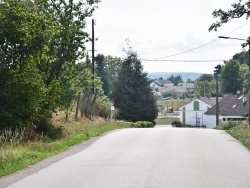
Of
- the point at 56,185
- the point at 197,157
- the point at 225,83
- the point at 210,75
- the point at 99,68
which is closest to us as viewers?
the point at 56,185

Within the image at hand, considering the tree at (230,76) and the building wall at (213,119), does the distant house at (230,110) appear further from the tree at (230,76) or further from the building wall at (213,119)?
the tree at (230,76)

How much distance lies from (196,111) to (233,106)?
1137cm

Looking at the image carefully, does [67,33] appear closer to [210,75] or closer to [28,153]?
[28,153]

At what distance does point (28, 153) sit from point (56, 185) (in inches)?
219

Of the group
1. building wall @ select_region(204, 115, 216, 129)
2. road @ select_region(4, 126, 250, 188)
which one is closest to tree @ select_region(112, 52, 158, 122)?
building wall @ select_region(204, 115, 216, 129)

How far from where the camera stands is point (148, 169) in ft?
41.6

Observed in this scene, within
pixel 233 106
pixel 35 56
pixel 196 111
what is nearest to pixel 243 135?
pixel 35 56

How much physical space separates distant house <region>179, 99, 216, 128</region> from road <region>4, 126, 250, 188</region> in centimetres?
Result: 6768

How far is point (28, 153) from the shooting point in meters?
15.7

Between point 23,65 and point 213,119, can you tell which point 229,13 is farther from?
point 213,119

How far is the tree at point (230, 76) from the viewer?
4717 inches

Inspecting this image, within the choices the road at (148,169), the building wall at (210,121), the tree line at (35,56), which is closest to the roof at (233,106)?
the building wall at (210,121)

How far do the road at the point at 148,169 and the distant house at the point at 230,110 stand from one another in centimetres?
5760

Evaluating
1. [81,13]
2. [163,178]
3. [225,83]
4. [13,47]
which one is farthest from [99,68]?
[163,178]
